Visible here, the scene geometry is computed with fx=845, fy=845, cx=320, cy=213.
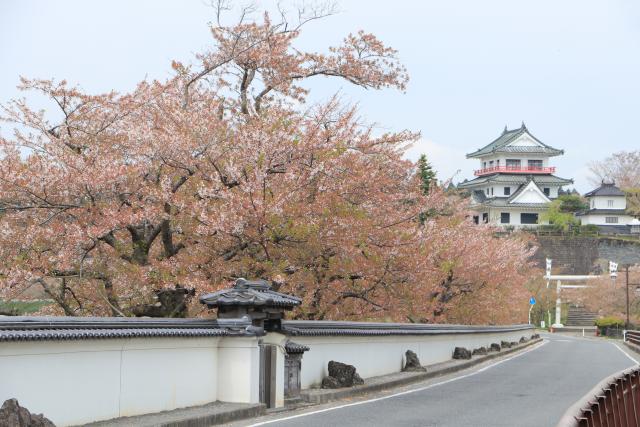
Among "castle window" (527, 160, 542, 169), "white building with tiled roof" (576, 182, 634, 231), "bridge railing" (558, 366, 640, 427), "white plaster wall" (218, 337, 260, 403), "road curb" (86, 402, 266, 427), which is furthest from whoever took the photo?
"castle window" (527, 160, 542, 169)

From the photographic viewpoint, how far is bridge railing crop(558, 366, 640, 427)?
5109 mm

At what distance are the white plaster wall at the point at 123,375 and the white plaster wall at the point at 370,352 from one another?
8.64ft

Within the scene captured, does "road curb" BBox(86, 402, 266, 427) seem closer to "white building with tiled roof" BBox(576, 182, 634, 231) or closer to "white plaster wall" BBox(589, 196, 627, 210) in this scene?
"white building with tiled roof" BBox(576, 182, 634, 231)

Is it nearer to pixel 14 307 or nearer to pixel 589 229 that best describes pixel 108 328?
pixel 14 307

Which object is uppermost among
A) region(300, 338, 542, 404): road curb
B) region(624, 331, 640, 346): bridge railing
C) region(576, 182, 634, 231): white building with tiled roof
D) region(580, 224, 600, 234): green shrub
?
region(576, 182, 634, 231): white building with tiled roof

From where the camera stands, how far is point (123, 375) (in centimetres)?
1159

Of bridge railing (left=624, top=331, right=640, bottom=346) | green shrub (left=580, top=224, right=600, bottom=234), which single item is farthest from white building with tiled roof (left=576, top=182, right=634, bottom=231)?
bridge railing (left=624, top=331, right=640, bottom=346)

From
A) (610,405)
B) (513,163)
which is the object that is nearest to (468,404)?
(610,405)

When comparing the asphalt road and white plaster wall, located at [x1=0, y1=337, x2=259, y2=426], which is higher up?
white plaster wall, located at [x1=0, y1=337, x2=259, y2=426]

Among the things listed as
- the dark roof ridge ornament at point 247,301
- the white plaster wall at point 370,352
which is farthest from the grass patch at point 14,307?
the white plaster wall at point 370,352

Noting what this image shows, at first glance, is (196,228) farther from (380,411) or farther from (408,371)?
(408,371)

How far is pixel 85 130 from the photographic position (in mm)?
18562

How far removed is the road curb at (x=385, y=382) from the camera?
628 inches

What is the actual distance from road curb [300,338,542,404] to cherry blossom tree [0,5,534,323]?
2.44 m
